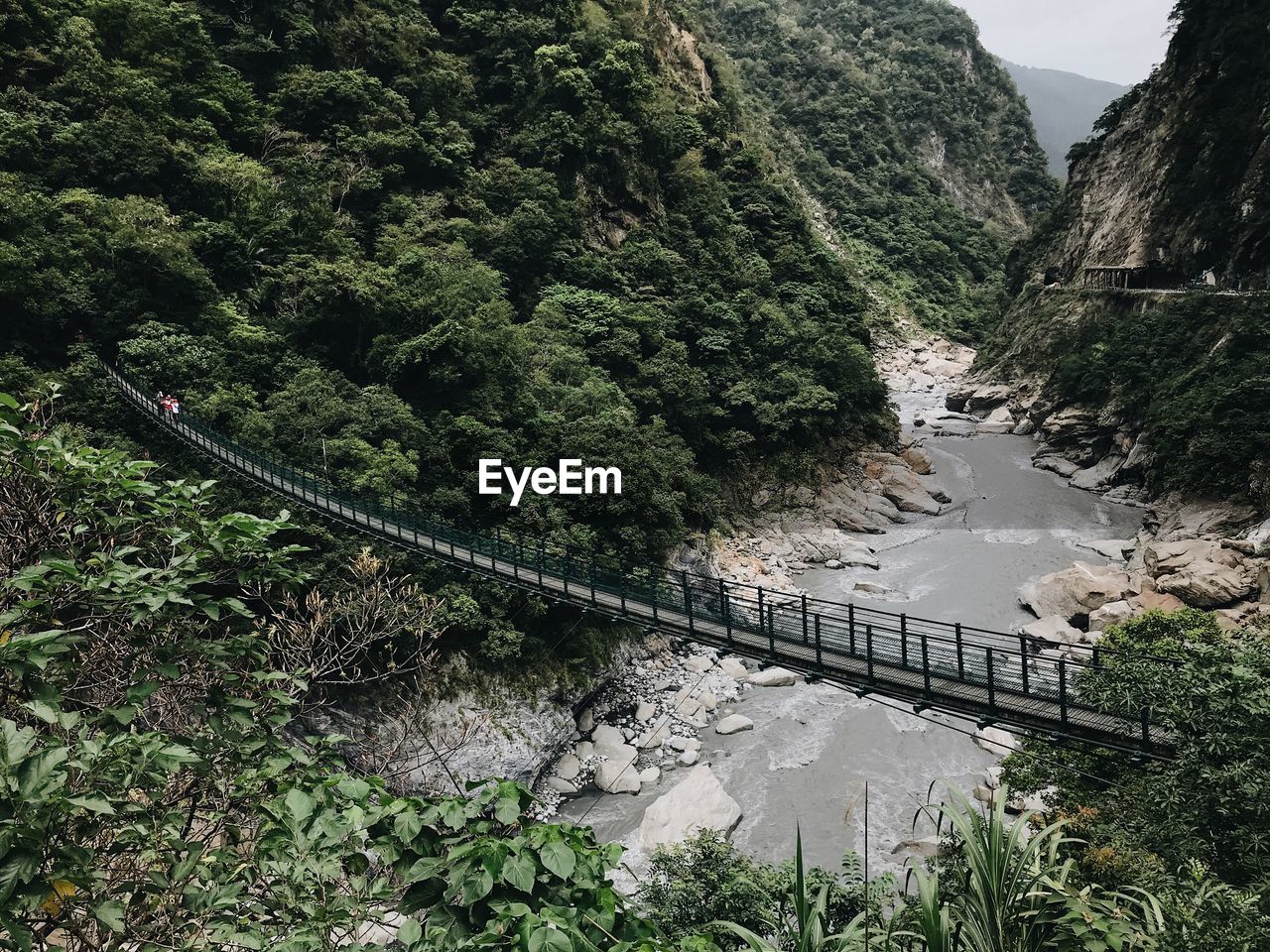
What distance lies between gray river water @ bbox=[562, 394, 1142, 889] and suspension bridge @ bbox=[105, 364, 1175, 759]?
168 centimetres

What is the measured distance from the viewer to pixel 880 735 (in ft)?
46.3

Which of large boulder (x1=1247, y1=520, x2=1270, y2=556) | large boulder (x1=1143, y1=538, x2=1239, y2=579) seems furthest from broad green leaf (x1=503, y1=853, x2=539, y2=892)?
large boulder (x1=1247, y1=520, x2=1270, y2=556)

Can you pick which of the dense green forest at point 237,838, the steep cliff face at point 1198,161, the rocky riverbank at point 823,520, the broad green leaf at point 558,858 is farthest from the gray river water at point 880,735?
the steep cliff face at point 1198,161

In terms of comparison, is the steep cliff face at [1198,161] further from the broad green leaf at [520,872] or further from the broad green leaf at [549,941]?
the broad green leaf at [549,941]

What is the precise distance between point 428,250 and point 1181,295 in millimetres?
31386

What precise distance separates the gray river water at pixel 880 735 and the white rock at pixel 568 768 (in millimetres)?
556

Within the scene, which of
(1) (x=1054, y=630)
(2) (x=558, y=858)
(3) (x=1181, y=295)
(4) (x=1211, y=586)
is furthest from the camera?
(3) (x=1181, y=295)

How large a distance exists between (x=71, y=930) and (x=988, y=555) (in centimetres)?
2416

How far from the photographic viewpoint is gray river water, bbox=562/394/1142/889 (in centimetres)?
1184

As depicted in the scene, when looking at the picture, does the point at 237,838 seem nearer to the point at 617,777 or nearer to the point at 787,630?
the point at 787,630

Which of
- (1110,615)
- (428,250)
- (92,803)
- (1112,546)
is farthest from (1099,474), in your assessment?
(92,803)

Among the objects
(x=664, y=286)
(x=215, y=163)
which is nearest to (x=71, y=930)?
(x=215, y=163)

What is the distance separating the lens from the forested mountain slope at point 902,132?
63000mm

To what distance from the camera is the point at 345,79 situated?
25.4m
